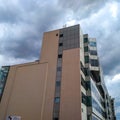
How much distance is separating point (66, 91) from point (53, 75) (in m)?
5.72

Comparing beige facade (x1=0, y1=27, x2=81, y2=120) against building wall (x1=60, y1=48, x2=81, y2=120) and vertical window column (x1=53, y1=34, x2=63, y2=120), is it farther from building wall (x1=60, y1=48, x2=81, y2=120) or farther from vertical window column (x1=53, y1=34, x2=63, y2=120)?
vertical window column (x1=53, y1=34, x2=63, y2=120)

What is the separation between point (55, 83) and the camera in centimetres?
3762

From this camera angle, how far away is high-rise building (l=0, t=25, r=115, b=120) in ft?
112

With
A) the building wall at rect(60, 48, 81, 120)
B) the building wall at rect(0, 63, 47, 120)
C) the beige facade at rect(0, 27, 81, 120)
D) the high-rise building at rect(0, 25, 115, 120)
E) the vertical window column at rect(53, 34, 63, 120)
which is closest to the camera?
the building wall at rect(60, 48, 81, 120)

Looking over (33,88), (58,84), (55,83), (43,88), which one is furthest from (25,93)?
(58,84)

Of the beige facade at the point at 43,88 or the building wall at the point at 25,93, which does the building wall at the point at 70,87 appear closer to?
the beige facade at the point at 43,88

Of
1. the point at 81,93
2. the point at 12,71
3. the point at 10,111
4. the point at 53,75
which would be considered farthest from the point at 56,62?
the point at 10,111

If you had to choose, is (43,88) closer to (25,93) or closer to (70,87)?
(25,93)

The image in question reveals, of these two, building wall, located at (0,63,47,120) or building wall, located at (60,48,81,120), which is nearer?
building wall, located at (60,48,81,120)

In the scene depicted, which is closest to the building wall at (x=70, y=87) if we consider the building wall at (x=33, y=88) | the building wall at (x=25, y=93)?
the building wall at (x=33, y=88)

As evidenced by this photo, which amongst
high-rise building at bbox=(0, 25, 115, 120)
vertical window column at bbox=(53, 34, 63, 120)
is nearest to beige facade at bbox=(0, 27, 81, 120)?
high-rise building at bbox=(0, 25, 115, 120)

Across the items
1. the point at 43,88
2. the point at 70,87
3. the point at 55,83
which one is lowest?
the point at 70,87

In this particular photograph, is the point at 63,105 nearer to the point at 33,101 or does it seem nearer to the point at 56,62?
the point at 33,101

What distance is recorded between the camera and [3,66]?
47906 mm
